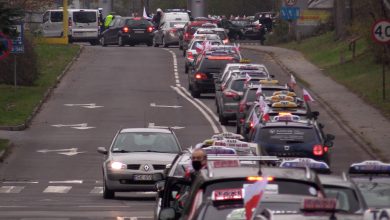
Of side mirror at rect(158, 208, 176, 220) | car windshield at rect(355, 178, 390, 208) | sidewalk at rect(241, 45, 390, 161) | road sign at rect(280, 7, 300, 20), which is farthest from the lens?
road sign at rect(280, 7, 300, 20)

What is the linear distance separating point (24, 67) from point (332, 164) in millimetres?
19542

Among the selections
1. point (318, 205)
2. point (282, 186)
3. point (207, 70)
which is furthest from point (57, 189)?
point (207, 70)

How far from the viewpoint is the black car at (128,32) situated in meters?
65.9

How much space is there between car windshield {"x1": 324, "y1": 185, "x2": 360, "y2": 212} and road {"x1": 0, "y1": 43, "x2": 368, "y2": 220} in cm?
821

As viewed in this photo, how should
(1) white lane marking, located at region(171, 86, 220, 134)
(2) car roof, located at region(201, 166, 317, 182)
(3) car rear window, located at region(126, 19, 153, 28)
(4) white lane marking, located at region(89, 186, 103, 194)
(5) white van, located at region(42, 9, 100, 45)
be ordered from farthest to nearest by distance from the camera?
(5) white van, located at region(42, 9, 100, 45)
(3) car rear window, located at region(126, 19, 153, 28)
(1) white lane marking, located at region(171, 86, 220, 134)
(4) white lane marking, located at region(89, 186, 103, 194)
(2) car roof, located at region(201, 166, 317, 182)

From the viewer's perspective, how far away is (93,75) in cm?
5078

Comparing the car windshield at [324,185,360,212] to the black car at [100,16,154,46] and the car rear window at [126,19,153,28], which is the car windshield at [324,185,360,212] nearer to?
the black car at [100,16,154,46]

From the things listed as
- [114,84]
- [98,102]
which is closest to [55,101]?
[98,102]

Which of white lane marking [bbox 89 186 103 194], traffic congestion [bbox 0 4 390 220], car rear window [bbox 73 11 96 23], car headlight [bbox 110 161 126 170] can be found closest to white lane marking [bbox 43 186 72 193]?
white lane marking [bbox 89 186 103 194]

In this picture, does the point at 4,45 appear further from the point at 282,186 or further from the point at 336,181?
the point at 282,186

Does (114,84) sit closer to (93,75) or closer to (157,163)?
(93,75)

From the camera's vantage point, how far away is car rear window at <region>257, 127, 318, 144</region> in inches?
890

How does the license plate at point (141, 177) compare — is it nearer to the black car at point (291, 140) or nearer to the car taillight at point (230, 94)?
the black car at point (291, 140)

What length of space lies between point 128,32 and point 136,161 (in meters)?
43.7
